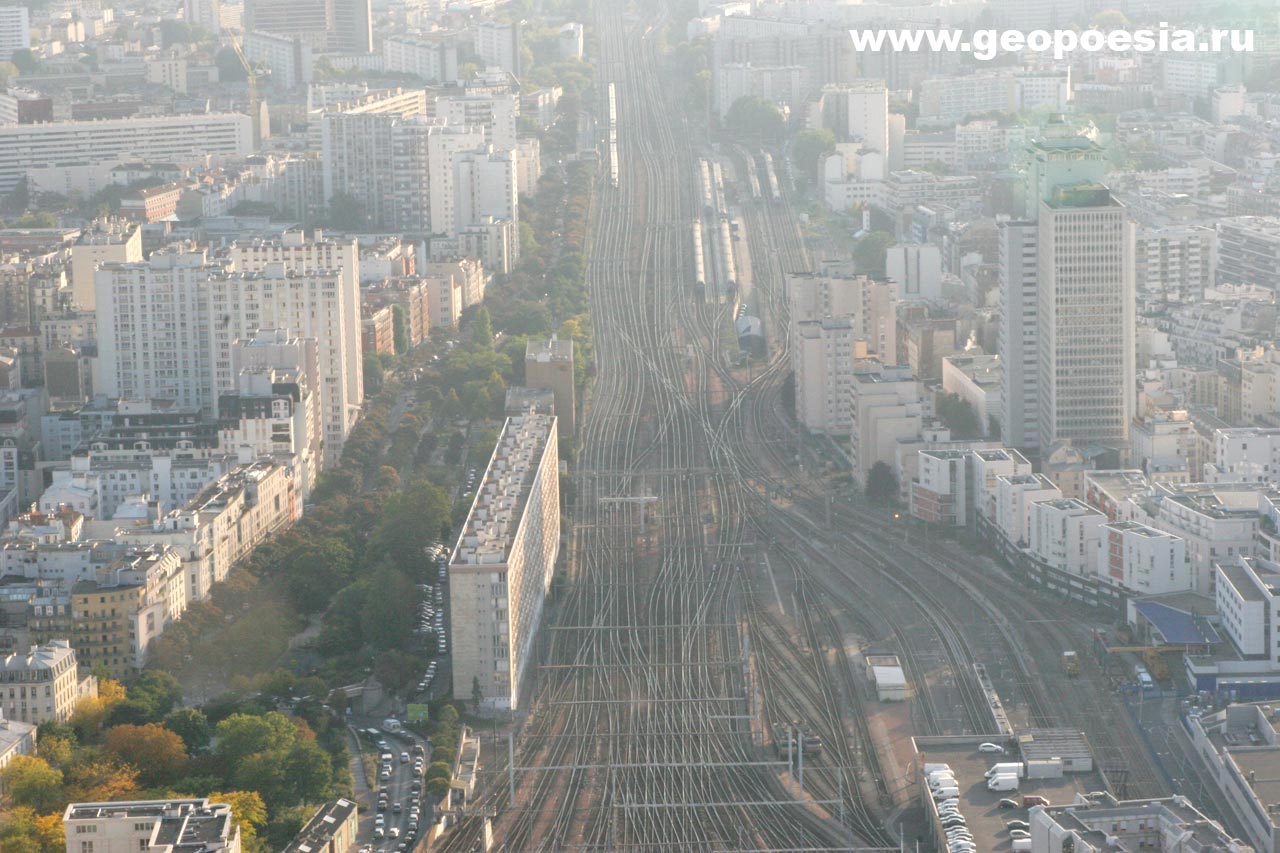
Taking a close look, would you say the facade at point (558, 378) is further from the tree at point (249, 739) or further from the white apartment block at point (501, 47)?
the white apartment block at point (501, 47)

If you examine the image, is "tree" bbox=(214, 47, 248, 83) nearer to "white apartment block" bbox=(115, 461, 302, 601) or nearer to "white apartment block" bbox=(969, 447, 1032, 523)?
"white apartment block" bbox=(115, 461, 302, 601)

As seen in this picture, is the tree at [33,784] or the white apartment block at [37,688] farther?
the white apartment block at [37,688]

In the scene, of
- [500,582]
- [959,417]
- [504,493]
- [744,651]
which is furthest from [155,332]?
[500,582]

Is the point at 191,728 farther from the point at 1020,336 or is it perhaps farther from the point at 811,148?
the point at 811,148

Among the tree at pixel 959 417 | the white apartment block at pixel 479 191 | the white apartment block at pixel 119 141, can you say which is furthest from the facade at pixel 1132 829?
the white apartment block at pixel 119 141

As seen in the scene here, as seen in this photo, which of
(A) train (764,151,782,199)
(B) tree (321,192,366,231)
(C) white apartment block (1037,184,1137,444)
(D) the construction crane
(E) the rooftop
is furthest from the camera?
(D) the construction crane

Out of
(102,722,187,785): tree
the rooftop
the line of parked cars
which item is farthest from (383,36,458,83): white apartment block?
the line of parked cars
